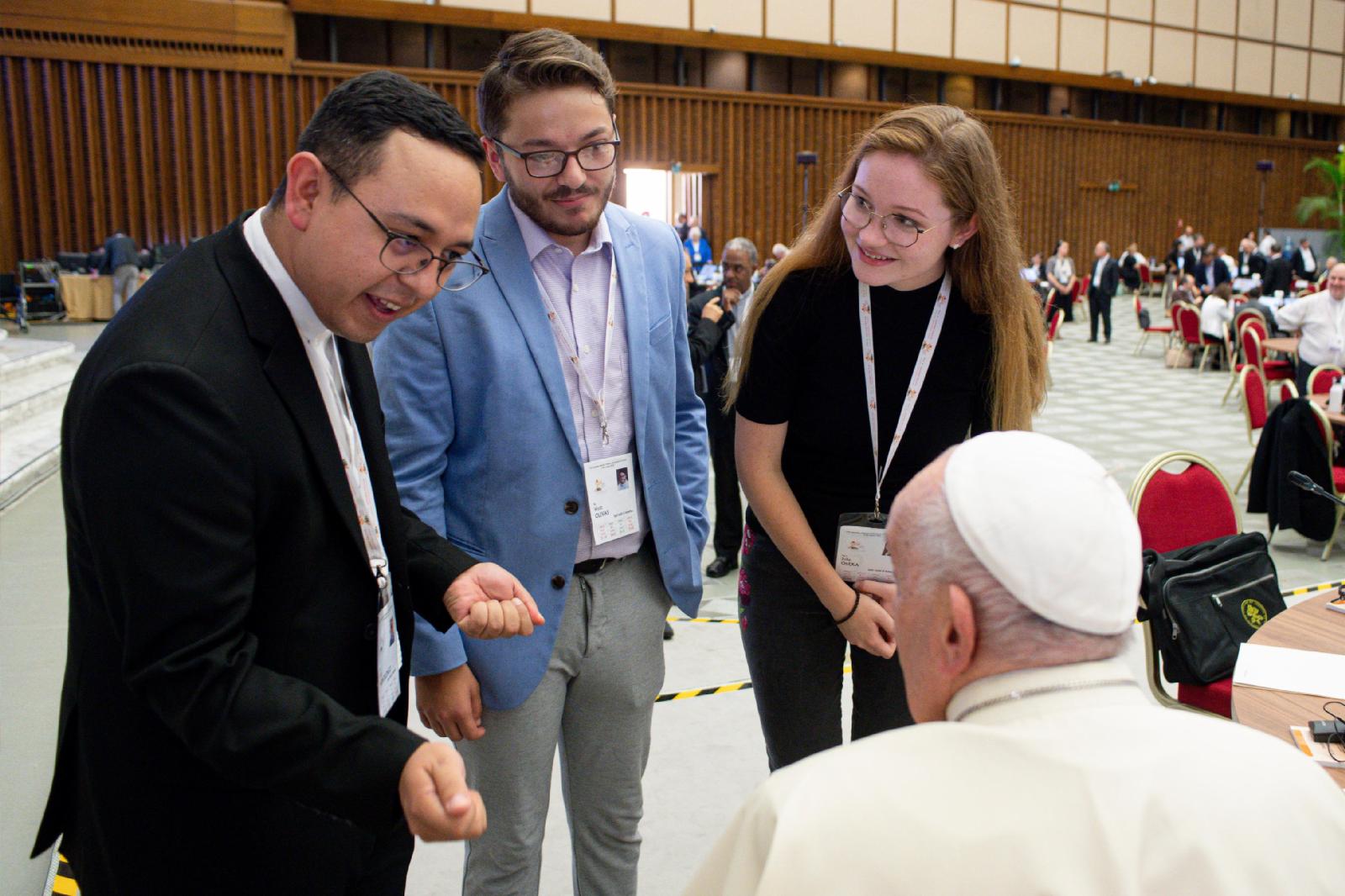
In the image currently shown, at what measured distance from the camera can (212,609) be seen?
1.00 m

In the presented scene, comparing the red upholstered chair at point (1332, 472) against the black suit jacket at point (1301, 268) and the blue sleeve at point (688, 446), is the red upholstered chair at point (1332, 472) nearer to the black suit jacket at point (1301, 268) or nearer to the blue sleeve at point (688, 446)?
the blue sleeve at point (688, 446)

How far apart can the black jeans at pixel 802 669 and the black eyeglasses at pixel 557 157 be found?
0.75m

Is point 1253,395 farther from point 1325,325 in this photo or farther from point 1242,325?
point 1242,325

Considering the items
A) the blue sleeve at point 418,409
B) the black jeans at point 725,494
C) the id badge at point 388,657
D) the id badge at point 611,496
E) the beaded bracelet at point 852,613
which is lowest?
the black jeans at point 725,494

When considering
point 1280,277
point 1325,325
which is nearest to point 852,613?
point 1325,325

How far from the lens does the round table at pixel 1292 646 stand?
6.05 ft

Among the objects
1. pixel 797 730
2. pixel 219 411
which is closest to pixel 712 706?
pixel 797 730

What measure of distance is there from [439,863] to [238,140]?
15.4m

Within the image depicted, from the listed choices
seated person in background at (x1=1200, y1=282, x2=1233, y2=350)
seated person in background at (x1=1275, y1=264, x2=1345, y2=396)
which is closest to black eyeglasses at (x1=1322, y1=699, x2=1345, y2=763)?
seated person in background at (x1=1275, y1=264, x2=1345, y2=396)

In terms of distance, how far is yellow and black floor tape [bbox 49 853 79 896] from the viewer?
7.72 ft

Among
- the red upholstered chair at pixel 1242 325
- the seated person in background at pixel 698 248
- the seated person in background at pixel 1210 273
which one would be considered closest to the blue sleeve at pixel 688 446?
the red upholstered chair at pixel 1242 325

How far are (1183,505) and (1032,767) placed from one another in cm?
252

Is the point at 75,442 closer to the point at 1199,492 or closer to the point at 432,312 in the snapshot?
the point at 432,312

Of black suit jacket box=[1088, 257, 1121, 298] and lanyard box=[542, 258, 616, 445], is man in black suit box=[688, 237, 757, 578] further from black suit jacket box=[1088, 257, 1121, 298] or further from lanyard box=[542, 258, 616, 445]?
black suit jacket box=[1088, 257, 1121, 298]
